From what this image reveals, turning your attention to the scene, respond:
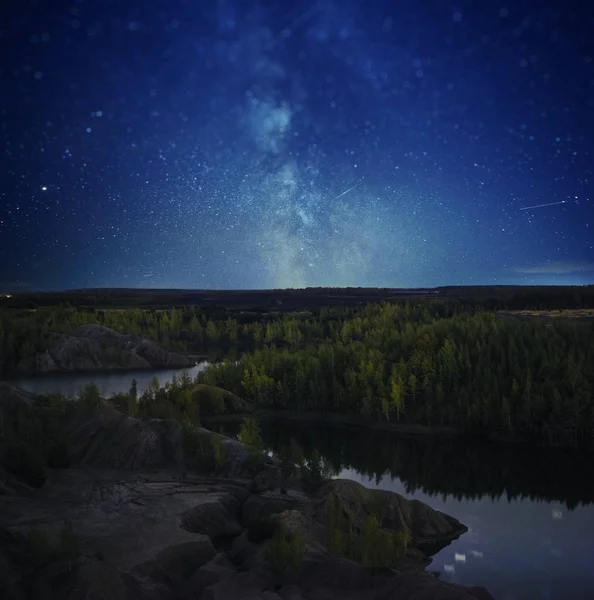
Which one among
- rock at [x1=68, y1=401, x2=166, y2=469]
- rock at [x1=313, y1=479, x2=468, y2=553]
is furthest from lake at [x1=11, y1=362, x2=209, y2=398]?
rock at [x1=313, y1=479, x2=468, y2=553]

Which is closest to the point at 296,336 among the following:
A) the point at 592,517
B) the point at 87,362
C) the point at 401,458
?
the point at 87,362

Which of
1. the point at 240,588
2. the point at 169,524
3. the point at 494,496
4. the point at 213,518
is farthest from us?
the point at 494,496

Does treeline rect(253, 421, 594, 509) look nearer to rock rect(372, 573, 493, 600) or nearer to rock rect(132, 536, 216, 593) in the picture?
rock rect(132, 536, 216, 593)

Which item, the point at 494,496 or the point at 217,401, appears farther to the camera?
the point at 217,401

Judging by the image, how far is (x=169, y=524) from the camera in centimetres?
2317

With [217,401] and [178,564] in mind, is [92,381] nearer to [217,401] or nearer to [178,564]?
[217,401]

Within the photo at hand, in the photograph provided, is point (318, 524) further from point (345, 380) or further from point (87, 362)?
point (87, 362)

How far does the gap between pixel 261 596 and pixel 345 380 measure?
42695 millimetres

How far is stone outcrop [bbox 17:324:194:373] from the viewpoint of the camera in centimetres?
8394

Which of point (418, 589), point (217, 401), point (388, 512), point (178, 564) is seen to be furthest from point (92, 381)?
point (418, 589)

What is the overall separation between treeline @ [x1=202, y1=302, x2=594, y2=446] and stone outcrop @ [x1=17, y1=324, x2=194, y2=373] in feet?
97.0

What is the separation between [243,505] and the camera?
2745 cm

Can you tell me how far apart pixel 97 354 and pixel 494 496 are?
6896cm

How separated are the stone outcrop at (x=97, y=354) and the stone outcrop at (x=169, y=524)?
5000cm
